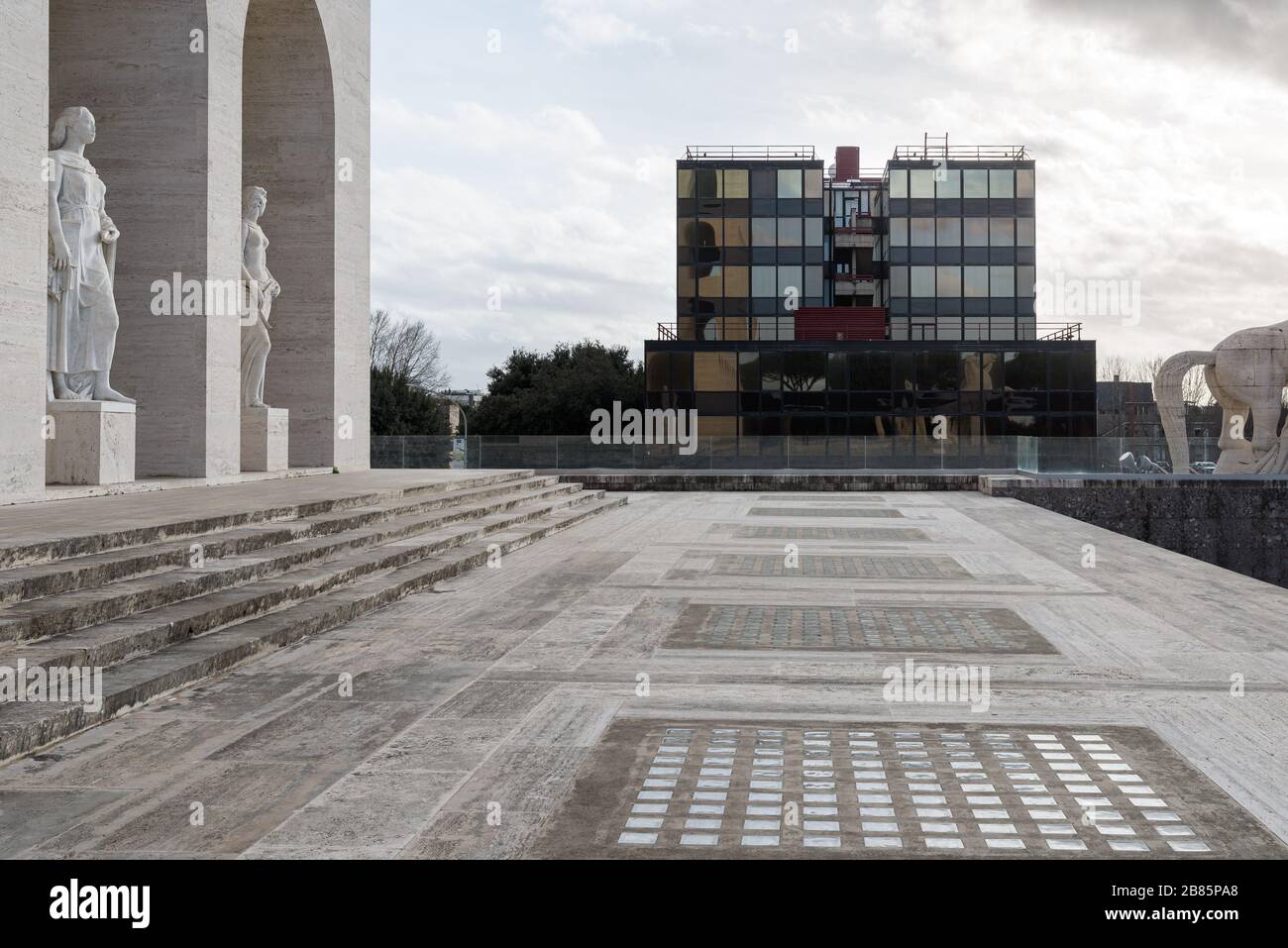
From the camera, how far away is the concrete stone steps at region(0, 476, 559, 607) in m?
7.33

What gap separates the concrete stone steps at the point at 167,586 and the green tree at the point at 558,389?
45.6 meters

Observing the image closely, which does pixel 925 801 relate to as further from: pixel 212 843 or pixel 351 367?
pixel 351 367

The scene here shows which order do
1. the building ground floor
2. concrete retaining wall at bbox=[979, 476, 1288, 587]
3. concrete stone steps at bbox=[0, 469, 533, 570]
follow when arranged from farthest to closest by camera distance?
1. the building ground floor
2. concrete retaining wall at bbox=[979, 476, 1288, 587]
3. concrete stone steps at bbox=[0, 469, 533, 570]

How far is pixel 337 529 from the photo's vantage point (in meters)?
12.2

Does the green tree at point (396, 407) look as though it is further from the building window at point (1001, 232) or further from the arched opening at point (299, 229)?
the building window at point (1001, 232)

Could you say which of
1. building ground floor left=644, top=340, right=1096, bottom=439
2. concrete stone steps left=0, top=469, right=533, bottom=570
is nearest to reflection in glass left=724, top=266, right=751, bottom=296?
building ground floor left=644, top=340, right=1096, bottom=439

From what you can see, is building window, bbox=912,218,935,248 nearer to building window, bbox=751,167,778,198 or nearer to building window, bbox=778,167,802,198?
building window, bbox=778,167,802,198

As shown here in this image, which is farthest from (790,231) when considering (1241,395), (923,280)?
(1241,395)

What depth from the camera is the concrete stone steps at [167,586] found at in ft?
21.9

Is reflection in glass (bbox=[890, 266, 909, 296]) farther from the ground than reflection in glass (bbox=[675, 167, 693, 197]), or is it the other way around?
reflection in glass (bbox=[675, 167, 693, 197])

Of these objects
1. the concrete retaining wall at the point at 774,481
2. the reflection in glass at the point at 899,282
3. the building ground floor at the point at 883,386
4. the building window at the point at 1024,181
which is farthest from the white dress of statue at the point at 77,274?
the building window at the point at 1024,181

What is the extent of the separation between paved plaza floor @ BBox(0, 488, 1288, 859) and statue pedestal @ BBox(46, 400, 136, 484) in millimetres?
6344
